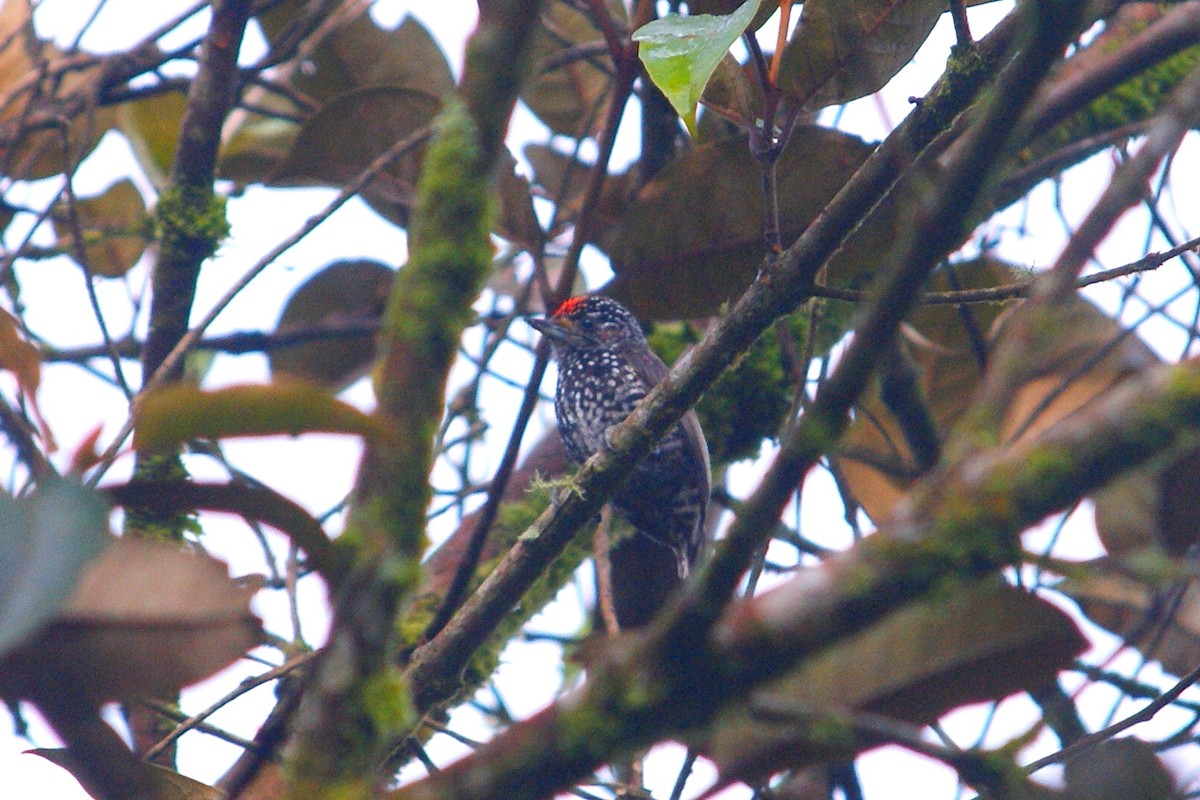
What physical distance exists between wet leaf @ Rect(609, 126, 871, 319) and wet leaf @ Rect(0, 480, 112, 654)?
2267mm

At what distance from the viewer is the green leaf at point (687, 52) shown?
2174mm

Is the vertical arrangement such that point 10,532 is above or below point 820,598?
above

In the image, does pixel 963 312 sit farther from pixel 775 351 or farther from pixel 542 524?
pixel 542 524

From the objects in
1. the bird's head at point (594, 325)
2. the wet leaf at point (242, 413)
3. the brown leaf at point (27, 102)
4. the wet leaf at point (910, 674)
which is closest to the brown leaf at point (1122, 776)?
the wet leaf at point (910, 674)

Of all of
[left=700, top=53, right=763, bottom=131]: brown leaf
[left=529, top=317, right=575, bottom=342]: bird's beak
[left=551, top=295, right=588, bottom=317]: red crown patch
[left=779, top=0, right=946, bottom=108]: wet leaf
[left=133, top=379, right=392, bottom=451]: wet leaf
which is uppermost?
[left=551, top=295, right=588, bottom=317]: red crown patch

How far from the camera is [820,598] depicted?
3.99ft

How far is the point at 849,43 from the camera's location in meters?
2.68

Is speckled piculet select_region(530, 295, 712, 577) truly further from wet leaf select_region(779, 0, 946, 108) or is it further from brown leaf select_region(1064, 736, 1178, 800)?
brown leaf select_region(1064, 736, 1178, 800)

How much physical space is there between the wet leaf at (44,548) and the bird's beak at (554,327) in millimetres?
3475

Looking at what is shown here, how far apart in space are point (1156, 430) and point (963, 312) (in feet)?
10.5

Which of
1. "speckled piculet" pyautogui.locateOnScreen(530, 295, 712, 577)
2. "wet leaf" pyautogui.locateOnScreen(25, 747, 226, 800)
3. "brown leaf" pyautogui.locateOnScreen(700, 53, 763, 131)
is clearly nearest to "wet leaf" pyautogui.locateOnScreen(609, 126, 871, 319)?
"brown leaf" pyautogui.locateOnScreen(700, 53, 763, 131)

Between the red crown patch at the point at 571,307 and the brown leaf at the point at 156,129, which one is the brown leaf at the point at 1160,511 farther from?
the brown leaf at the point at 156,129

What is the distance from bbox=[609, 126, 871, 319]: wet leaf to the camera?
3.15 meters

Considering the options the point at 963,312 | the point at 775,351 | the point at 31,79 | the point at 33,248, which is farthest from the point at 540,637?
the point at 31,79
